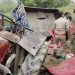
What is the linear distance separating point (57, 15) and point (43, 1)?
30.0 ft

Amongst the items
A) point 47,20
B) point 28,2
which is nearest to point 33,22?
point 47,20

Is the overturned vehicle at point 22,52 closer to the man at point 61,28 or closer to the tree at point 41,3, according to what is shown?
the man at point 61,28

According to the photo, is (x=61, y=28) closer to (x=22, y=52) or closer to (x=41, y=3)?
(x=22, y=52)

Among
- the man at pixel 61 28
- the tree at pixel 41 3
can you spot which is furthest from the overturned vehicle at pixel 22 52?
the tree at pixel 41 3

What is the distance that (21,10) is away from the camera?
467 inches

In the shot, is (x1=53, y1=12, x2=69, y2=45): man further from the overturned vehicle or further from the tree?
the tree

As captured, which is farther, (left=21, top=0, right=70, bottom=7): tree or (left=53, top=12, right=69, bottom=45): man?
(left=21, top=0, right=70, bottom=7): tree

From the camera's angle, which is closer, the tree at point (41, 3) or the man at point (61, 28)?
the man at point (61, 28)

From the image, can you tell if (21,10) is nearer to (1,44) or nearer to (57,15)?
(57,15)

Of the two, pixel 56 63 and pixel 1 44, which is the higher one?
pixel 1 44

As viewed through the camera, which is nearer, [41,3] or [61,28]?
[61,28]

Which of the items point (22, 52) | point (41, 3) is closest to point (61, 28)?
point (22, 52)

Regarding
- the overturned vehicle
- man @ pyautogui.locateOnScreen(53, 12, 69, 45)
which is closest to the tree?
man @ pyautogui.locateOnScreen(53, 12, 69, 45)

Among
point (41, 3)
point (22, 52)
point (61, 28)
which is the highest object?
point (22, 52)
